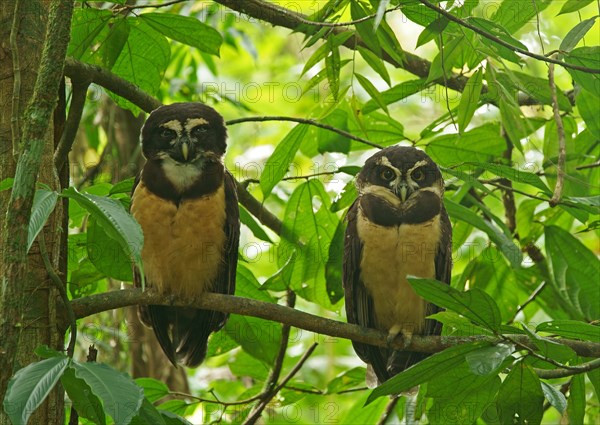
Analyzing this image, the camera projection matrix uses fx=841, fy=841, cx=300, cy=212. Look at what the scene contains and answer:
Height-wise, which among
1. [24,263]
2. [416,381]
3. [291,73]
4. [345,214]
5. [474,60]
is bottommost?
[416,381]

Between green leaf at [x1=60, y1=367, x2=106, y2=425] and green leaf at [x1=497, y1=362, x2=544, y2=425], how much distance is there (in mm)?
1335

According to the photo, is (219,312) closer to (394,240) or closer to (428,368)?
(394,240)

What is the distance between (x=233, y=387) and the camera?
229 inches

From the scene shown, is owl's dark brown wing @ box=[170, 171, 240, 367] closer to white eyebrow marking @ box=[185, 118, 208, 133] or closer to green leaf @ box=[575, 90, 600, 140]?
white eyebrow marking @ box=[185, 118, 208, 133]

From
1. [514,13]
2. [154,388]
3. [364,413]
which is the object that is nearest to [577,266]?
[364,413]

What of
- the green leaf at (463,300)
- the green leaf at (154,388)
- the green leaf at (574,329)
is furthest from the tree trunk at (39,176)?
the green leaf at (574,329)

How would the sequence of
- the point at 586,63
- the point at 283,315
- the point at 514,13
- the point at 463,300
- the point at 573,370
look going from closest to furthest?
1. the point at 463,300
2. the point at 573,370
3. the point at 283,315
4. the point at 586,63
5. the point at 514,13

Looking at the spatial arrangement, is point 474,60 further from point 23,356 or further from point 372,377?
point 23,356

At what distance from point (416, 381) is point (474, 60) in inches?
61.2

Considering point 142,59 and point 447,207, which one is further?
point 142,59

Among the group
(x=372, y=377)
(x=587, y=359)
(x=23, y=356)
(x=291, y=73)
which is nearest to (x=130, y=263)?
(x=23, y=356)

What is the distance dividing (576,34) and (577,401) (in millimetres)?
1401

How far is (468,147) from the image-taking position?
14.3 feet

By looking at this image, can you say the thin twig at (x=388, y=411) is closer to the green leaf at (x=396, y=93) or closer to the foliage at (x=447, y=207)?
the foliage at (x=447, y=207)
